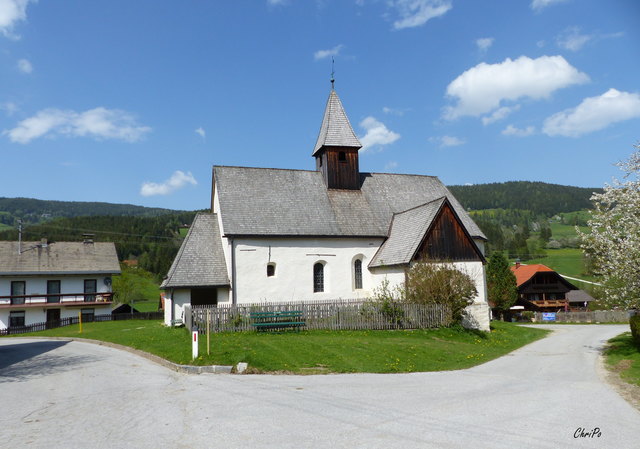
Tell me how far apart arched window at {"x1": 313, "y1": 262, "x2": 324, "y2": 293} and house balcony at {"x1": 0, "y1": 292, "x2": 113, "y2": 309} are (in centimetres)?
2650

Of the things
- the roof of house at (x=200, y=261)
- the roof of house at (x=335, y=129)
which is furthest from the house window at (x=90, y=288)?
the roof of house at (x=335, y=129)

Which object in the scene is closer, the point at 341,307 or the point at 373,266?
the point at 341,307

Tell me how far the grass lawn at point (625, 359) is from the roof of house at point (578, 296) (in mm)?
45666

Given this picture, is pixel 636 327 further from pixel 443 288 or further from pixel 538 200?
pixel 538 200

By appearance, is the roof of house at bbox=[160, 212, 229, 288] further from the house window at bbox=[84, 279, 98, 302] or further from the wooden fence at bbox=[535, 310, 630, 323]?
the wooden fence at bbox=[535, 310, 630, 323]

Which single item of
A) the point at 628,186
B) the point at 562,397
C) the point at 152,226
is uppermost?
the point at 152,226

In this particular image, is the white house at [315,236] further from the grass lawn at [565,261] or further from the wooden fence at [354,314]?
the grass lawn at [565,261]

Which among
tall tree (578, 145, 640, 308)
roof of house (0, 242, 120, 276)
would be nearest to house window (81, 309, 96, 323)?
roof of house (0, 242, 120, 276)

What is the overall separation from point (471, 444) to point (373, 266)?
2161 cm

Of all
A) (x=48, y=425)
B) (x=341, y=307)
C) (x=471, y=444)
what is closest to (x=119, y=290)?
(x=341, y=307)

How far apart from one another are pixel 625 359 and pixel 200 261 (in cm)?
2116

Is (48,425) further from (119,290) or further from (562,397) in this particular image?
(119,290)

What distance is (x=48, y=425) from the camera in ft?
30.0

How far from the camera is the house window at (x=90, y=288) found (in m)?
45.6
